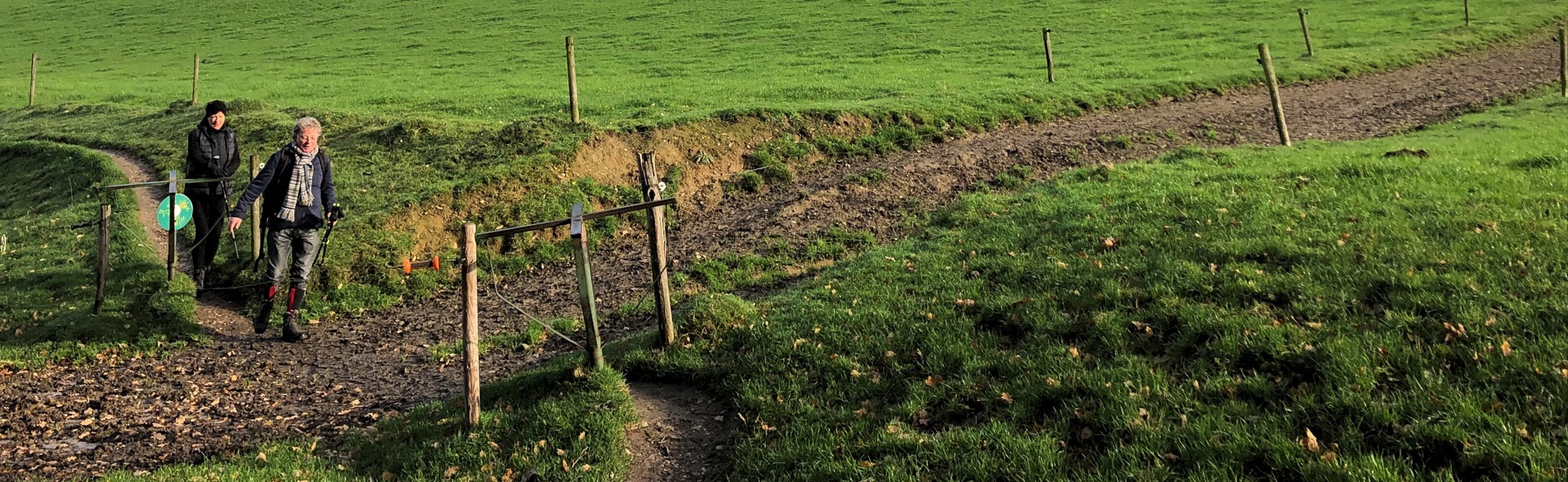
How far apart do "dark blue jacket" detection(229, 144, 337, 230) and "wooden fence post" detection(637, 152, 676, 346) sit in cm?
462

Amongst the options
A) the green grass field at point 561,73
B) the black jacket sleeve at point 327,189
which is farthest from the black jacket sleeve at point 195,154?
the black jacket sleeve at point 327,189

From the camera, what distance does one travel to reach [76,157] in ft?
64.5

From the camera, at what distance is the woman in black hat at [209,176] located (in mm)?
11047

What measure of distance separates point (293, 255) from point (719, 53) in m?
28.5

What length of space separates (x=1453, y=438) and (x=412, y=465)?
22.5 feet

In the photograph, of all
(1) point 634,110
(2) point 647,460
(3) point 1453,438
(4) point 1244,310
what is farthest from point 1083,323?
(1) point 634,110

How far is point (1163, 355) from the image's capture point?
5957mm

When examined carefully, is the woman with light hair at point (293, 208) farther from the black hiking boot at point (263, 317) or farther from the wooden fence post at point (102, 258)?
the wooden fence post at point (102, 258)

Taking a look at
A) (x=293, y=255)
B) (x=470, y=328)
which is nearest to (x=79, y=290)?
(x=293, y=255)

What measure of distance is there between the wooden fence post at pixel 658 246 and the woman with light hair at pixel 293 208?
455 centimetres

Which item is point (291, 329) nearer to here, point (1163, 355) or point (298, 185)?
point (298, 185)

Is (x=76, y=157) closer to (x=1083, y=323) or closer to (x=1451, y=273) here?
(x=1083, y=323)

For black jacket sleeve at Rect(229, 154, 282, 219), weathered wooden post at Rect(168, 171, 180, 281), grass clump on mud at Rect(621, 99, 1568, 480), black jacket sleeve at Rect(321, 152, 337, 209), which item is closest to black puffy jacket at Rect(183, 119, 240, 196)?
weathered wooden post at Rect(168, 171, 180, 281)

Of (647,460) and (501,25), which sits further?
(501,25)
